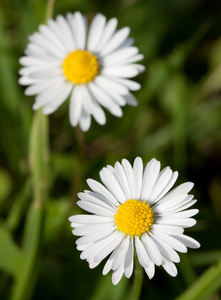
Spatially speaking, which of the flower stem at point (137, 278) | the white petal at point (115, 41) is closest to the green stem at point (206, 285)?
the flower stem at point (137, 278)

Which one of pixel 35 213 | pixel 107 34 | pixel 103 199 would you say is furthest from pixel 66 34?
pixel 103 199

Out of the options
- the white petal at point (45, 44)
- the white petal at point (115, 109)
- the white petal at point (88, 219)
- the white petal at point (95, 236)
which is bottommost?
the white petal at point (95, 236)

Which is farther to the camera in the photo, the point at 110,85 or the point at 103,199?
the point at 110,85

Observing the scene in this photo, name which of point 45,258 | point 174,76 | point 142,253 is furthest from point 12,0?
point 142,253

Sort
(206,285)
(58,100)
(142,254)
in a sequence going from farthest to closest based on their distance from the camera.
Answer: (58,100) → (206,285) → (142,254)

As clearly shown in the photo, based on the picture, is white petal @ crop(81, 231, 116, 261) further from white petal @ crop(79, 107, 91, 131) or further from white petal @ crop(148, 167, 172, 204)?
white petal @ crop(79, 107, 91, 131)

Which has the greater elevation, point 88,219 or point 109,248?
point 88,219

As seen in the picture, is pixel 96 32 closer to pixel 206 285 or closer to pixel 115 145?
pixel 115 145

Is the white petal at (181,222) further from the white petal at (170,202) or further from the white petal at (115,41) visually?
the white petal at (115,41)

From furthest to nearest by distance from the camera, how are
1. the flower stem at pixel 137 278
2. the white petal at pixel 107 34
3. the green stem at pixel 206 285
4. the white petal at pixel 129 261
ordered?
the white petal at pixel 107 34 < the green stem at pixel 206 285 < the flower stem at pixel 137 278 < the white petal at pixel 129 261
